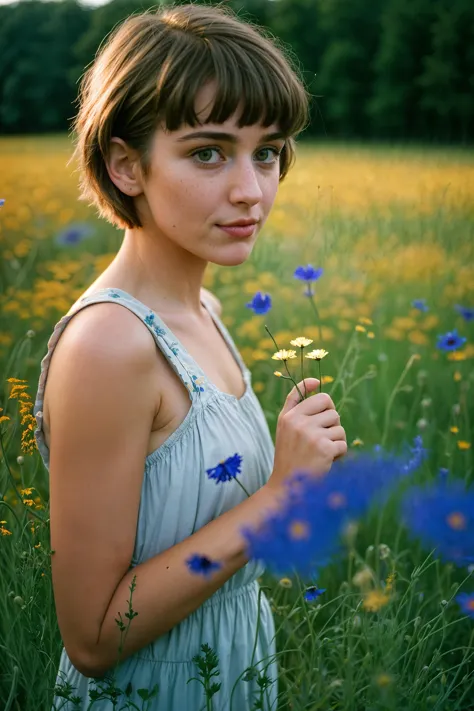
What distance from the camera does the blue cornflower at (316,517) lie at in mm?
472

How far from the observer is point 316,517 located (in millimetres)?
482

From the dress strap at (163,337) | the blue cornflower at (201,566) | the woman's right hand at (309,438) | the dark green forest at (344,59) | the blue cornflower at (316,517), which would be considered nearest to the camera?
the blue cornflower at (316,517)

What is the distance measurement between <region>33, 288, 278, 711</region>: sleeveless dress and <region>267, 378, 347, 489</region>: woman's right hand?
17 cm

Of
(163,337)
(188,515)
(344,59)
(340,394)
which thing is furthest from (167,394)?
(344,59)

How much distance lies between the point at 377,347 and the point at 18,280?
1260 mm

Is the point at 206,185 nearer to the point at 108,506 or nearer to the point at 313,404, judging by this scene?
the point at 313,404

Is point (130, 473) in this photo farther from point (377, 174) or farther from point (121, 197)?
point (377, 174)

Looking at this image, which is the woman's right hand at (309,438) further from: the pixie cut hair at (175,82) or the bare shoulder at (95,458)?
the pixie cut hair at (175,82)

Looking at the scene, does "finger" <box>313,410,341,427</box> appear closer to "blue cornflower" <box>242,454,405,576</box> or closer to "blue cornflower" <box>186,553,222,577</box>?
"blue cornflower" <box>186,553,222,577</box>

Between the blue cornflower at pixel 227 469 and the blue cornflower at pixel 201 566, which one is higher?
the blue cornflower at pixel 227 469

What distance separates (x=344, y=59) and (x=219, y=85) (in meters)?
2.23

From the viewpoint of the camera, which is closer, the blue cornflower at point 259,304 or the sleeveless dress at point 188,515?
the sleeveless dress at point 188,515

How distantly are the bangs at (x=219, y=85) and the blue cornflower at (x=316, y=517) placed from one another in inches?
25.8

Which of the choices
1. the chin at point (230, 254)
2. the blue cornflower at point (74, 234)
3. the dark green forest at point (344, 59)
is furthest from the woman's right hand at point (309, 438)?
the blue cornflower at point (74, 234)
